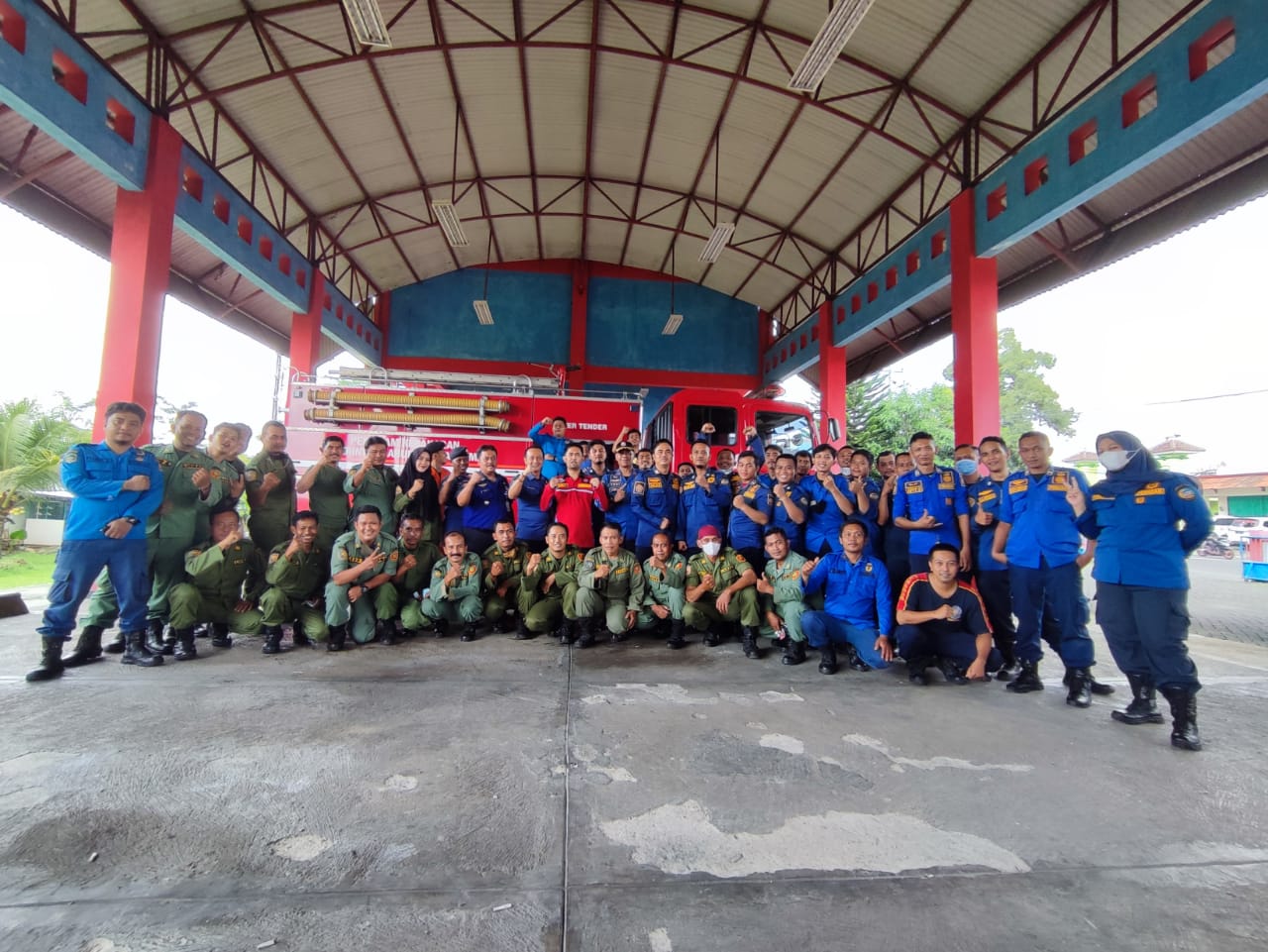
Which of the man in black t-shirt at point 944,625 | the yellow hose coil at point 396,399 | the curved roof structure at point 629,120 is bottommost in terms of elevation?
the man in black t-shirt at point 944,625

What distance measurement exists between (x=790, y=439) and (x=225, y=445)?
6512 millimetres

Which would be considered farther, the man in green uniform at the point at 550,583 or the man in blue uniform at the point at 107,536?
the man in green uniform at the point at 550,583

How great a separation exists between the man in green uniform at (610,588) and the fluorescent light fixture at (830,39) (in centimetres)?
495

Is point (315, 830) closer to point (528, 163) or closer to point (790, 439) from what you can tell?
point (790, 439)

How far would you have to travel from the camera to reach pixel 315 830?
1.88 m

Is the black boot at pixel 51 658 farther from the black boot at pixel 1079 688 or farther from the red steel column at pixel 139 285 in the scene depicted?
the black boot at pixel 1079 688

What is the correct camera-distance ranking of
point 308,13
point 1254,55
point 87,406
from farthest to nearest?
point 87,406 < point 308,13 < point 1254,55

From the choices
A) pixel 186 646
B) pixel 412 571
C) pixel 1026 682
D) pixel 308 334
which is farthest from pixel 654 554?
pixel 308 334

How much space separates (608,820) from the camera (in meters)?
1.97

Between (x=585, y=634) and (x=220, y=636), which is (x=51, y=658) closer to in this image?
(x=220, y=636)

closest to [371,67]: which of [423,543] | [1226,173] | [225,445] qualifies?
[225,445]

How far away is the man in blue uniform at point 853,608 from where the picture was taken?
385 cm

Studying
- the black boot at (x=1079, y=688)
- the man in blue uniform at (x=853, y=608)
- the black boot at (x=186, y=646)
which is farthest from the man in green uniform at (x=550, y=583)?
the black boot at (x=1079, y=688)

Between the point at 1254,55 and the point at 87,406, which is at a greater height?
the point at 1254,55
